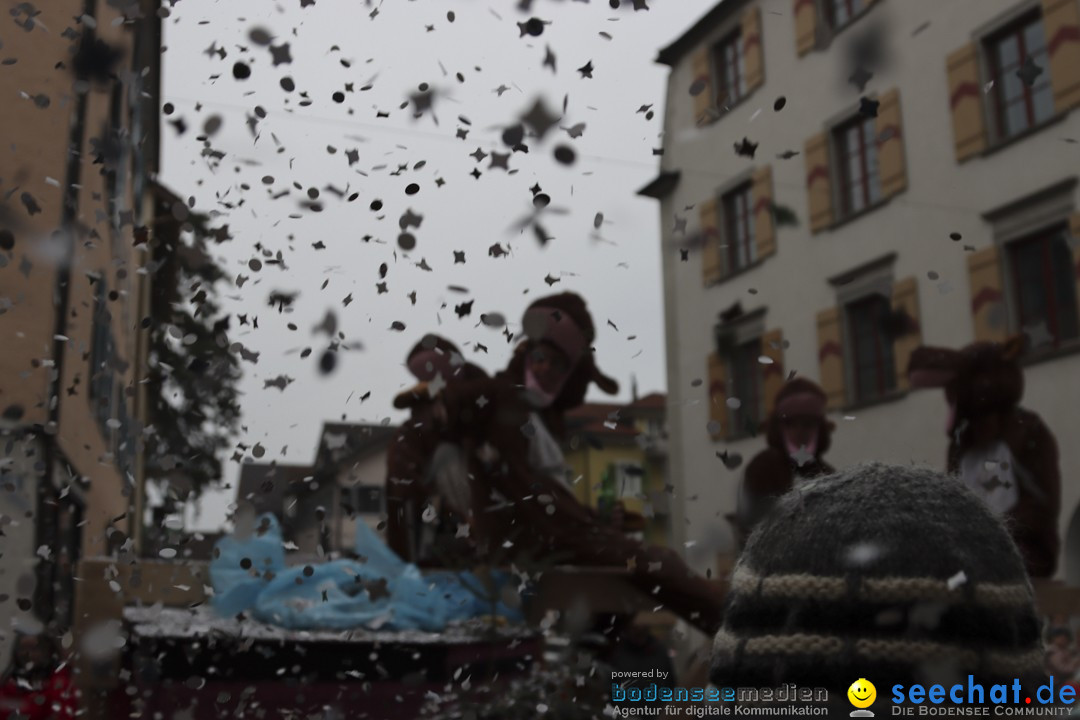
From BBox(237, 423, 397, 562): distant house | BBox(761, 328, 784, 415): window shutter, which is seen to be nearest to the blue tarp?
BBox(237, 423, 397, 562): distant house

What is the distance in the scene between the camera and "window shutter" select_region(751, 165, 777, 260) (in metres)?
9.08

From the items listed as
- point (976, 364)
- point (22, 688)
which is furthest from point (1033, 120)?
point (22, 688)

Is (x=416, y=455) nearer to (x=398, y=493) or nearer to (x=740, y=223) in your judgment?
(x=398, y=493)

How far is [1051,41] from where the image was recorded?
22.6 ft

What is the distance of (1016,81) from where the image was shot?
7.46 meters

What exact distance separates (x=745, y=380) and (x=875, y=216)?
6.38 feet

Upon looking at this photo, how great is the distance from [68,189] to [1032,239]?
6.55 m

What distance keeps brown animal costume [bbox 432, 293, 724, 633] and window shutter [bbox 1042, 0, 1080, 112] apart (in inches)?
206

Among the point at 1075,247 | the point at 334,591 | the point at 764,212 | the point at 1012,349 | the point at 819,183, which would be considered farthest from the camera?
the point at 764,212

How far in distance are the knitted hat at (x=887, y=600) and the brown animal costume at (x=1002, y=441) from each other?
2.67 metres

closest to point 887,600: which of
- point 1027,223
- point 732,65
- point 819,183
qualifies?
point 1027,223

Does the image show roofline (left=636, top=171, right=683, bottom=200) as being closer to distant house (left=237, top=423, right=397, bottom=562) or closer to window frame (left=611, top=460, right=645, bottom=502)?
window frame (left=611, top=460, right=645, bottom=502)

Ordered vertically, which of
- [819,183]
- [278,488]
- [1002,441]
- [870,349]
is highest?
[819,183]

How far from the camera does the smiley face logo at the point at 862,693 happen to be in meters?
0.82
